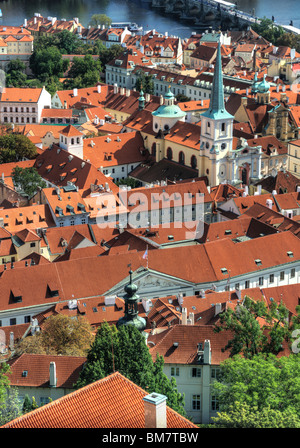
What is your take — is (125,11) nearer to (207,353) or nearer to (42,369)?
(207,353)

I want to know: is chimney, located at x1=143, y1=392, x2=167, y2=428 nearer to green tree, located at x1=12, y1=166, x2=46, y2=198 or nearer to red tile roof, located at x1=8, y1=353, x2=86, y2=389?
red tile roof, located at x1=8, y1=353, x2=86, y2=389

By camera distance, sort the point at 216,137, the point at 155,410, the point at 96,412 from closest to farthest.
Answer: the point at 155,410, the point at 96,412, the point at 216,137

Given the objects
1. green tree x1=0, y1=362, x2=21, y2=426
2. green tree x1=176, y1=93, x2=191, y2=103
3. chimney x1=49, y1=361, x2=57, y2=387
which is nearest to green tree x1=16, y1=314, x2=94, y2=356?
chimney x1=49, y1=361, x2=57, y2=387

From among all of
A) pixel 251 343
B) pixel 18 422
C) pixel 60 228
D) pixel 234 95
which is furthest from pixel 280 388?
pixel 234 95

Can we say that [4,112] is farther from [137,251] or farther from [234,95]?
[137,251]

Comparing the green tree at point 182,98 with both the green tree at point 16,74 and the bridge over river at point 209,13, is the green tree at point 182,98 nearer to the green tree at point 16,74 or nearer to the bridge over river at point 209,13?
the green tree at point 16,74

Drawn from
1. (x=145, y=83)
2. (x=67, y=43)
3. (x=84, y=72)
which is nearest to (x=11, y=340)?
(x=145, y=83)
